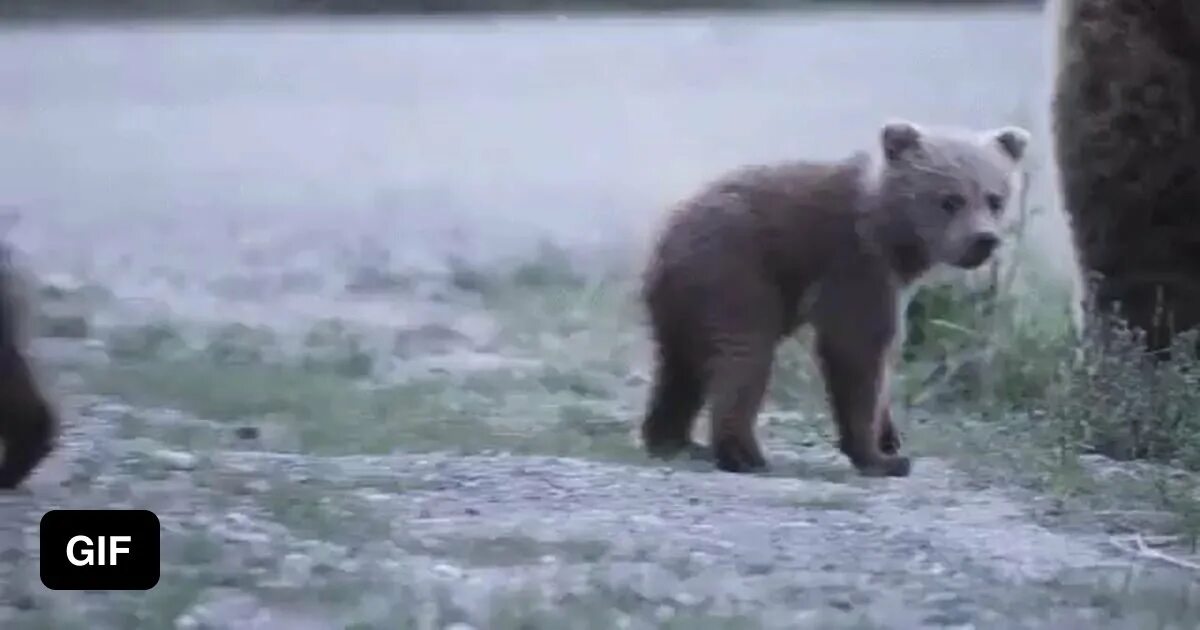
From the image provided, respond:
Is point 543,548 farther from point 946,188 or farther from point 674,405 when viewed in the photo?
point 946,188

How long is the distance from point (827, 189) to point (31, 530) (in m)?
0.98

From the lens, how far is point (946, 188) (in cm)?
203

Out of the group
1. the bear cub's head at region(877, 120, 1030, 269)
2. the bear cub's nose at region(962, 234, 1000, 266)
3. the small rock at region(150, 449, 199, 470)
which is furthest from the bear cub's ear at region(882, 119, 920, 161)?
the small rock at region(150, 449, 199, 470)

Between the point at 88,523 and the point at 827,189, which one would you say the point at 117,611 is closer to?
the point at 88,523

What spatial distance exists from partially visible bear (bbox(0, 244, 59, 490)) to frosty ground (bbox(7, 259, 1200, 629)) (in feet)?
0.08

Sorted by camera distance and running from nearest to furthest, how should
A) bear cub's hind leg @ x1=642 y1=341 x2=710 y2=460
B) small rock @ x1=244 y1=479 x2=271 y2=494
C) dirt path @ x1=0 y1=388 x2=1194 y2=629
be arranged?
dirt path @ x1=0 y1=388 x2=1194 y2=629, small rock @ x1=244 y1=479 x2=271 y2=494, bear cub's hind leg @ x1=642 y1=341 x2=710 y2=460

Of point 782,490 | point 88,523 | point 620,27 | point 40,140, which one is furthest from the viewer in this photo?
point 620,27

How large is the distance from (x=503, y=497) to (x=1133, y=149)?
1.02 meters

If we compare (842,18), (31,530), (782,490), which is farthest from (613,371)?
(31,530)

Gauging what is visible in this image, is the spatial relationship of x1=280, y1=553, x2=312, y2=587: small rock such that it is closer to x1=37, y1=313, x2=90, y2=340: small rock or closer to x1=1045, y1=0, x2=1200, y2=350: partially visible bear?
x1=37, y1=313, x2=90, y2=340: small rock

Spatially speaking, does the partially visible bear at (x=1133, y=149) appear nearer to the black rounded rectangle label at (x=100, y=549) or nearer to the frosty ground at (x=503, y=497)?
the frosty ground at (x=503, y=497)

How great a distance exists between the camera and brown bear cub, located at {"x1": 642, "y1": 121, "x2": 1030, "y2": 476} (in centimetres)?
209

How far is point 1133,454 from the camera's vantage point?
2.14 metres

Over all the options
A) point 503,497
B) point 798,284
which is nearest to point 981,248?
point 798,284
